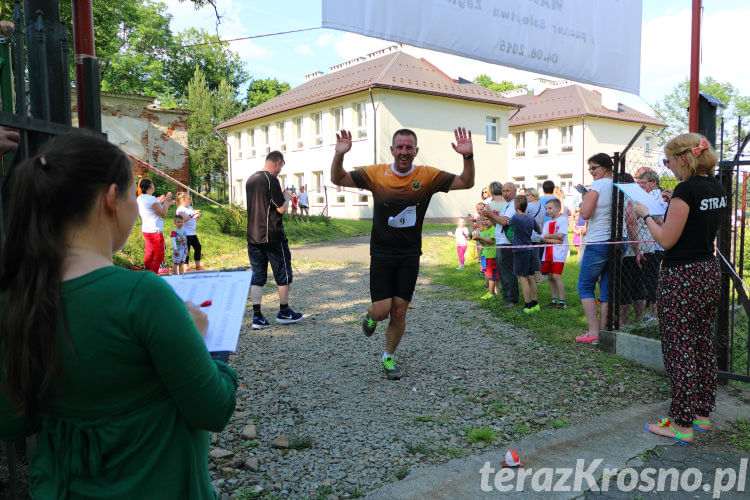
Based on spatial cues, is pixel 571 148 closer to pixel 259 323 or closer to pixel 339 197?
pixel 339 197

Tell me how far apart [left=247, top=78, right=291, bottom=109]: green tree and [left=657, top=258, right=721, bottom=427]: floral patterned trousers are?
57075mm

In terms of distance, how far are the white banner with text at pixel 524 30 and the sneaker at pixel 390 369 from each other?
2.81 m

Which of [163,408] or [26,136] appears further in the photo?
[26,136]

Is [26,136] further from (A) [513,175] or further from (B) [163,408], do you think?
(A) [513,175]

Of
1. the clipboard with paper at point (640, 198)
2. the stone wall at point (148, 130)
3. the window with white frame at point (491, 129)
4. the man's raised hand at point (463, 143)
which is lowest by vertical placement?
the clipboard with paper at point (640, 198)

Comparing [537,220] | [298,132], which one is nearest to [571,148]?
[298,132]

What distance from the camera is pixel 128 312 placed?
1217 mm

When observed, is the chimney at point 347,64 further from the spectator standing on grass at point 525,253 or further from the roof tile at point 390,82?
the spectator standing on grass at point 525,253

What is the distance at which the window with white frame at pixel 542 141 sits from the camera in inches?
1540

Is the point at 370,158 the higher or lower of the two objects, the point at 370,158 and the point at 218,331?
the higher

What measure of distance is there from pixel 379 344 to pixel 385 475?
117 inches

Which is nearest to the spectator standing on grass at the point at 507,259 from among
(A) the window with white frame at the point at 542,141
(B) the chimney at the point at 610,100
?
(A) the window with white frame at the point at 542,141

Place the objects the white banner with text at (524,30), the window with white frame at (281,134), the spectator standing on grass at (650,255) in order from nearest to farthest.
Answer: the white banner with text at (524,30) → the spectator standing on grass at (650,255) → the window with white frame at (281,134)

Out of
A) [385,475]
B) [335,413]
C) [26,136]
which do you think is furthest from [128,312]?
[335,413]
